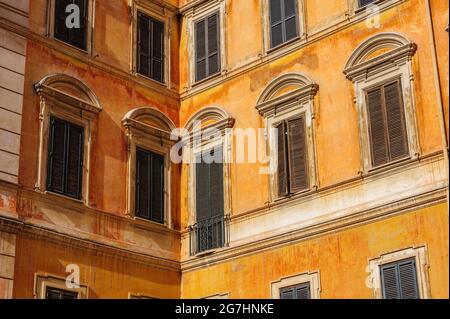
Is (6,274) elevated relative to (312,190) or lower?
lower

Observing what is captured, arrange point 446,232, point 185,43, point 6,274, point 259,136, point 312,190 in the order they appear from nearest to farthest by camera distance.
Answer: point 446,232
point 6,274
point 312,190
point 259,136
point 185,43

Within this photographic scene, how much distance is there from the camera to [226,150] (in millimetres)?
20609

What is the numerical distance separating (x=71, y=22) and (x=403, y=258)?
937cm

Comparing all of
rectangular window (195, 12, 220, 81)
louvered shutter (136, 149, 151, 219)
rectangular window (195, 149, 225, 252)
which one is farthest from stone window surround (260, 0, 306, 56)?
louvered shutter (136, 149, 151, 219)

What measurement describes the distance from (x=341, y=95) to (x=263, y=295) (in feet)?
14.8

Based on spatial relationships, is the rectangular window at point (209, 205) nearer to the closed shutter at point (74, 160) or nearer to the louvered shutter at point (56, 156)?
the closed shutter at point (74, 160)

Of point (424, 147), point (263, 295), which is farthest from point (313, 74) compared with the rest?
point (263, 295)

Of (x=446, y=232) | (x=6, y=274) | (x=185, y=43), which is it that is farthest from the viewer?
(x=185, y=43)

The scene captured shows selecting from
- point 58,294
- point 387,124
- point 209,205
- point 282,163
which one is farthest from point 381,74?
point 58,294

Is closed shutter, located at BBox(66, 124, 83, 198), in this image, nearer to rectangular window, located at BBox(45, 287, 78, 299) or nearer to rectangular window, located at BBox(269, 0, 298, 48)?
rectangular window, located at BBox(45, 287, 78, 299)

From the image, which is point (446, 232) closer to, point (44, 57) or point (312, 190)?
point (312, 190)

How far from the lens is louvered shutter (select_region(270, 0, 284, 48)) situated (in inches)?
813

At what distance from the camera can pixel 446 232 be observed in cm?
1627

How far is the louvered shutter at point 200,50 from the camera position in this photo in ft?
72.7
